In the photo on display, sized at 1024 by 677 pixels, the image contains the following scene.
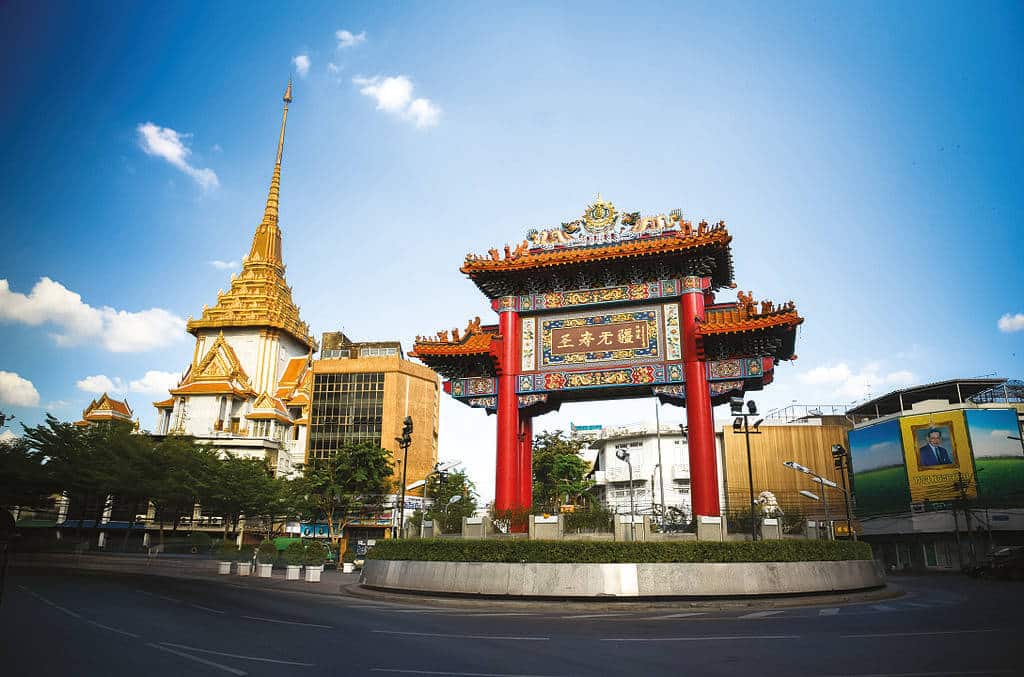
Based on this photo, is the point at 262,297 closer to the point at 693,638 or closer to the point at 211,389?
the point at 211,389

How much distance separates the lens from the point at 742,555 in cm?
1953

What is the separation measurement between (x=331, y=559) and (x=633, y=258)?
3484cm

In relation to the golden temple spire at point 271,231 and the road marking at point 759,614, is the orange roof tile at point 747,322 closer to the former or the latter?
the road marking at point 759,614

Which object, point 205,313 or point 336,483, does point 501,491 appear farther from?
point 205,313

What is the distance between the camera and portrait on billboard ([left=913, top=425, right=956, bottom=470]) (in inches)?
1877

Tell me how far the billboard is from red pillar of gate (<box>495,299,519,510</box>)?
36586 mm

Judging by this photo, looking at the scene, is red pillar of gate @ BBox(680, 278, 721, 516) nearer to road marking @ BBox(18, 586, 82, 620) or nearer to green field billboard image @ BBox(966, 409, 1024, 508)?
road marking @ BBox(18, 586, 82, 620)

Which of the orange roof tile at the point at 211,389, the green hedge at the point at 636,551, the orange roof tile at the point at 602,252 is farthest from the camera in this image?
the orange roof tile at the point at 211,389

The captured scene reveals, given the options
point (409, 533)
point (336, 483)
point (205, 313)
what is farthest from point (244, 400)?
point (409, 533)

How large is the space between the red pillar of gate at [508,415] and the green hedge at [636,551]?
13.5 feet

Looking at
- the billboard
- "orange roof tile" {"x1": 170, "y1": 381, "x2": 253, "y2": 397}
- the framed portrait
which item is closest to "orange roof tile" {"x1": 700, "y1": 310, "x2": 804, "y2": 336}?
the billboard

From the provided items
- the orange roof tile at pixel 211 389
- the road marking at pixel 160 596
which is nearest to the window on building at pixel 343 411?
the orange roof tile at pixel 211 389

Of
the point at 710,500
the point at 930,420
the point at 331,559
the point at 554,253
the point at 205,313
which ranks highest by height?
the point at 205,313

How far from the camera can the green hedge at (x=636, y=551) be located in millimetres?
Result: 19453
